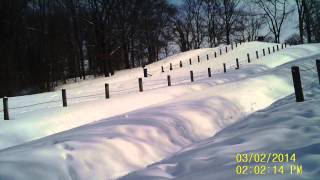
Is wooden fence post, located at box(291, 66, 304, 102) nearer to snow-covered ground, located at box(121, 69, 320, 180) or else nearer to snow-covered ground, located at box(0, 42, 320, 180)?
snow-covered ground, located at box(0, 42, 320, 180)

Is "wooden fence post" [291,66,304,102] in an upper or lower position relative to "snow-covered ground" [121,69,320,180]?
upper

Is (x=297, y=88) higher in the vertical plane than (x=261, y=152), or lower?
higher

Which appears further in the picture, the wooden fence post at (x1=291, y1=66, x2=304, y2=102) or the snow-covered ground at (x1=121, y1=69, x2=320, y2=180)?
the wooden fence post at (x1=291, y1=66, x2=304, y2=102)

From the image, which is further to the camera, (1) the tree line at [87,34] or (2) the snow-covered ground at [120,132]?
(1) the tree line at [87,34]

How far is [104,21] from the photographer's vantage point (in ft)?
158

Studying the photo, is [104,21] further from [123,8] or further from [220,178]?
[220,178]

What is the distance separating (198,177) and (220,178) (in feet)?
1.39

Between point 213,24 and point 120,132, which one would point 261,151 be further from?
point 213,24
